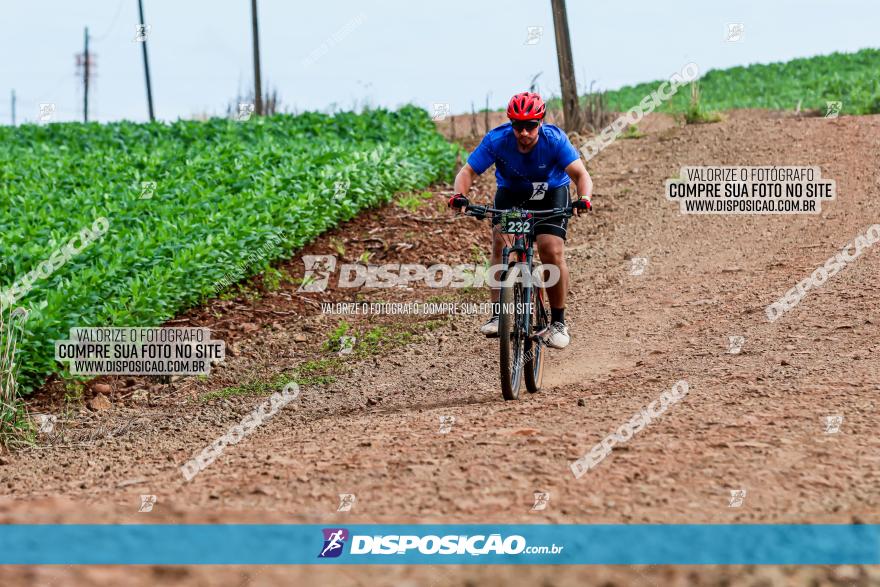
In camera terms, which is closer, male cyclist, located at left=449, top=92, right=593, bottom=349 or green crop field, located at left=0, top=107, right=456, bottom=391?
male cyclist, located at left=449, top=92, right=593, bottom=349

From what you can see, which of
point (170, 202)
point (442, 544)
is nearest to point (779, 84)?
point (170, 202)

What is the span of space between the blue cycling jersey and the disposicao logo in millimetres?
4322

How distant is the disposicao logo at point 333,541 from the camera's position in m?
3.96

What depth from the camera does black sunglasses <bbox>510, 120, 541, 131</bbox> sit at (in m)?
7.46

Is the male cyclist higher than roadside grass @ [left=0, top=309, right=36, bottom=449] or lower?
higher

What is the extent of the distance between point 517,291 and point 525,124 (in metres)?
1.32

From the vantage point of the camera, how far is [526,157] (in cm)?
786

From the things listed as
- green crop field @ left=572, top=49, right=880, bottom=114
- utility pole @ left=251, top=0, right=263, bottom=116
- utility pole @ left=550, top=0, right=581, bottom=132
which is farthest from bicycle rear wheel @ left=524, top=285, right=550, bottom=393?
utility pole @ left=251, top=0, right=263, bottom=116

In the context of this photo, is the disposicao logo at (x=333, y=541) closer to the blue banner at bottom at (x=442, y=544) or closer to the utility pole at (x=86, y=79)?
the blue banner at bottom at (x=442, y=544)

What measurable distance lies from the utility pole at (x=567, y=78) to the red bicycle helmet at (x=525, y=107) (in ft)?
39.0

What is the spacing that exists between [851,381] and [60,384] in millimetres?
7482

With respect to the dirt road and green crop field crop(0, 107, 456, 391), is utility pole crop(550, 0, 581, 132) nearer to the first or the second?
green crop field crop(0, 107, 456, 391)

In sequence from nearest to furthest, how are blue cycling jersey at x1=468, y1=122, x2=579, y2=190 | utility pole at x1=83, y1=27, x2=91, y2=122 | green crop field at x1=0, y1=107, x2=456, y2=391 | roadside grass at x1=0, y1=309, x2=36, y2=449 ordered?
blue cycling jersey at x1=468, y1=122, x2=579, y2=190
roadside grass at x1=0, y1=309, x2=36, y2=449
green crop field at x1=0, y1=107, x2=456, y2=391
utility pole at x1=83, y1=27, x2=91, y2=122

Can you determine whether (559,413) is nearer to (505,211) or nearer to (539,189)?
(505,211)
